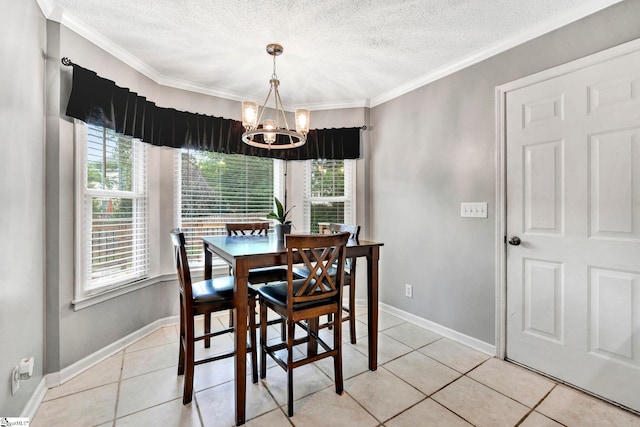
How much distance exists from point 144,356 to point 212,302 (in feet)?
3.41

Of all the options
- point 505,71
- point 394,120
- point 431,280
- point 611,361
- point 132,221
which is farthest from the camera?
point 394,120

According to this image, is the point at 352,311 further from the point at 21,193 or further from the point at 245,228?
the point at 21,193

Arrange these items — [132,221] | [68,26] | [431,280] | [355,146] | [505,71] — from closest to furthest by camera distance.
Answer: [68,26] → [505,71] → [132,221] → [431,280] → [355,146]

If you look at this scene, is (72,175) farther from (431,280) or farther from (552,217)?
(552,217)

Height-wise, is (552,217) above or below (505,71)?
below

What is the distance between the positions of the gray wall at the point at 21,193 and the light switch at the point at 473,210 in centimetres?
298

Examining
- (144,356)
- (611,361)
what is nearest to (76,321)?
(144,356)

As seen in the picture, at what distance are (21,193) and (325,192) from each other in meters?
2.64

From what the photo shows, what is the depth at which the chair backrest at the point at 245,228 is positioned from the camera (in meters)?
2.87

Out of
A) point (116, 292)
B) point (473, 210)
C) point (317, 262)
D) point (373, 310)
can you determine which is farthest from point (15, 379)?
point (473, 210)

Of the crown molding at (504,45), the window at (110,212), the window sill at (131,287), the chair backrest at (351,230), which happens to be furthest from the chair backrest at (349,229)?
the window at (110,212)

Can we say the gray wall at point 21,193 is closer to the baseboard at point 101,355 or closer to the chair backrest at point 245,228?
the baseboard at point 101,355

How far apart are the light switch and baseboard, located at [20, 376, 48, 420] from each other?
126 inches

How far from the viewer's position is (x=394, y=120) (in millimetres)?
3156
